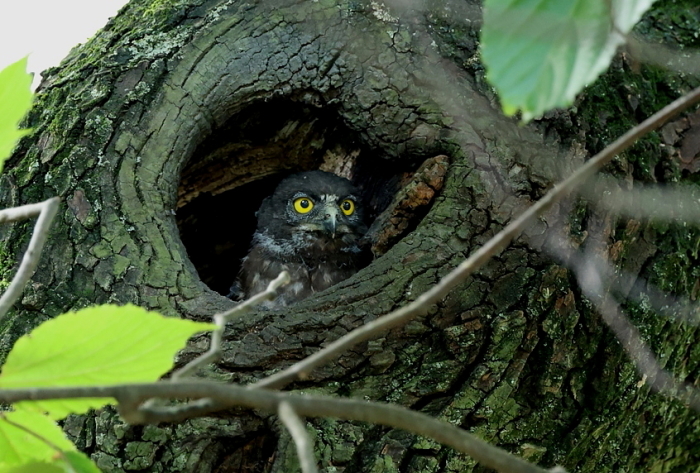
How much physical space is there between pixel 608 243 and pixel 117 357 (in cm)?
226

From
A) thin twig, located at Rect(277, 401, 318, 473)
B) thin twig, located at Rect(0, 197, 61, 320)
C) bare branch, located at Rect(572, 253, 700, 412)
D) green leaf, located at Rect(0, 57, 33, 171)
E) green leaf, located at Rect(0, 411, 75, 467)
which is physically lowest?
bare branch, located at Rect(572, 253, 700, 412)

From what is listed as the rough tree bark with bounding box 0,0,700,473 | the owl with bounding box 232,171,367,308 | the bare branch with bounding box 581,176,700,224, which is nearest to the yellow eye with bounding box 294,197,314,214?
the owl with bounding box 232,171,367,308

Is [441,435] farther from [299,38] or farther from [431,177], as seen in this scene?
[299,38]

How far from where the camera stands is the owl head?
4.89 m

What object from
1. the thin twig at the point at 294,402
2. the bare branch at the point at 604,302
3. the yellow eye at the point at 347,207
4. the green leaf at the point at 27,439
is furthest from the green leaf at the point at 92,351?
the yellow eye at the point at 347,207

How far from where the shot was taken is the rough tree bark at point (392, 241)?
2512mm

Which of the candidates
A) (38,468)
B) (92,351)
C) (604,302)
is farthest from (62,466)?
(604,302)

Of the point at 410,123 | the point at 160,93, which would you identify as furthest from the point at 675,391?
the point at 160,93

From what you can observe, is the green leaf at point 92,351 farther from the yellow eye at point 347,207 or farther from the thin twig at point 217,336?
the yellow eye at point 347,207

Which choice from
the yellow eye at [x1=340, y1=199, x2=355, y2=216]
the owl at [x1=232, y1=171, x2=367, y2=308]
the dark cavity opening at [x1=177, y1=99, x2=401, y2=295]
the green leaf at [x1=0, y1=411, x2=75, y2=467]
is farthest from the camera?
the yellow eye at [x1=340, y1=199, x2=355, y2=216]

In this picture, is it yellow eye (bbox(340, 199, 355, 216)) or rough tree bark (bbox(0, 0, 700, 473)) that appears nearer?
rough tree bark (bbox(0, 0, 700, 473))

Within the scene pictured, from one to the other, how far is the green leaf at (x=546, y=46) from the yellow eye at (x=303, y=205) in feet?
13.7

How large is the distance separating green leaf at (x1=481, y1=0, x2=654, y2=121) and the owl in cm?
400

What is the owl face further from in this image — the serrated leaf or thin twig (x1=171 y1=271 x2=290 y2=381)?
the serrated leaf
